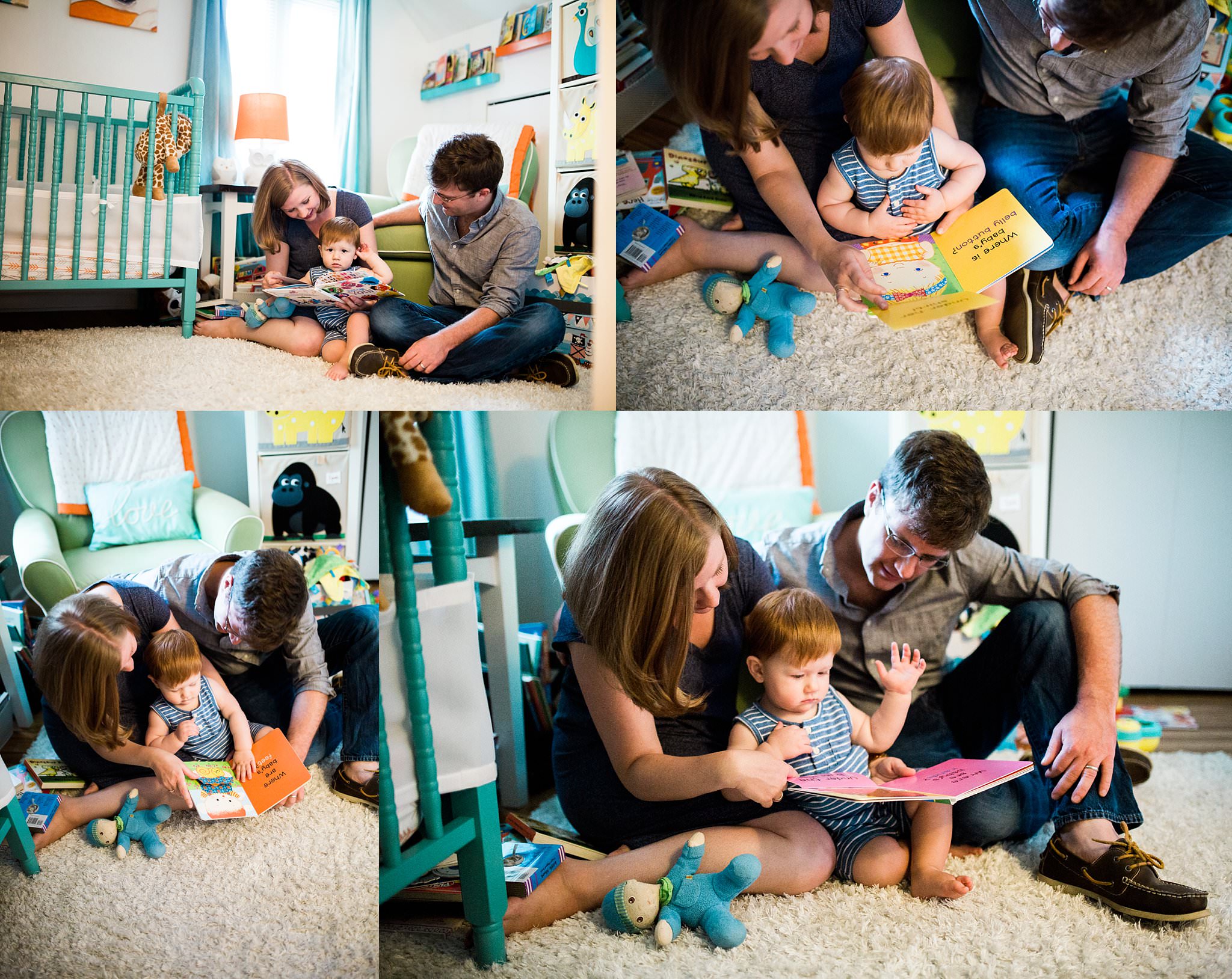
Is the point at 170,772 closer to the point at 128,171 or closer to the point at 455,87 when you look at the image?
the point at 128,171

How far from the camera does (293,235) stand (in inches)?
46.7

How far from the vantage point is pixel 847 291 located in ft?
4.45

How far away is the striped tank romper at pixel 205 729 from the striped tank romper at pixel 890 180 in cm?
113

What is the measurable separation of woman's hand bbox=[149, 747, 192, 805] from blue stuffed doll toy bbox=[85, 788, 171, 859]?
32 mm

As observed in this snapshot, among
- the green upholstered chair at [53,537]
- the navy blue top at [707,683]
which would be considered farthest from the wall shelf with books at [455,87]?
the navy blue top at [707,683]

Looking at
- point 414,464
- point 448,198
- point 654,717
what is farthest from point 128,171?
point 654,717

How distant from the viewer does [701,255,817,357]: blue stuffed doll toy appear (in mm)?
1352

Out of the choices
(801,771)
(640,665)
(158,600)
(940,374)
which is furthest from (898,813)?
(158,600)

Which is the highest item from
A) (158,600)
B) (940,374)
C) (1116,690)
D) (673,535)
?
(940,374)

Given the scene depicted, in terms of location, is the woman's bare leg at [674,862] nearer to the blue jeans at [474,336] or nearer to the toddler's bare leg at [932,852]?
the toddler's bare leg at [932,852]

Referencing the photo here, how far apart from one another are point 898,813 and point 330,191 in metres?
1.16

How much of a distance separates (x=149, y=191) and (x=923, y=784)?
1.31 meters

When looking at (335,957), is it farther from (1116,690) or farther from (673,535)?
(1116,690)

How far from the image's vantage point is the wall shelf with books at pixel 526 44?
1.21 m
